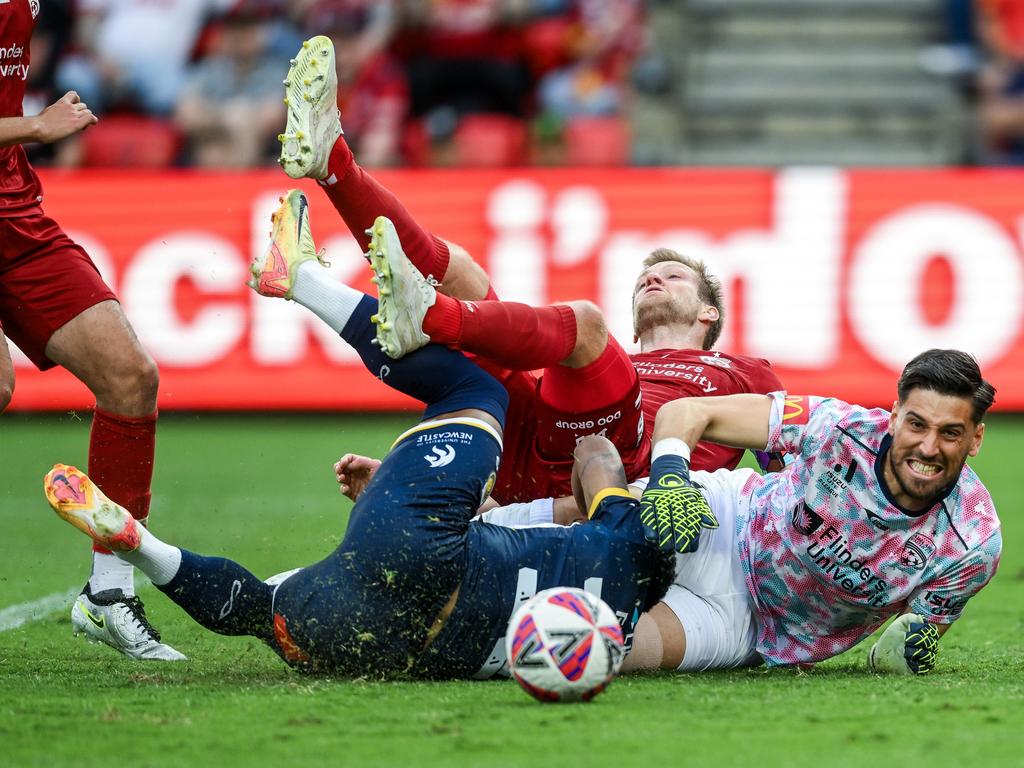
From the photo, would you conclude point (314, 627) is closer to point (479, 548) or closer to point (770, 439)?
point (479, 548)

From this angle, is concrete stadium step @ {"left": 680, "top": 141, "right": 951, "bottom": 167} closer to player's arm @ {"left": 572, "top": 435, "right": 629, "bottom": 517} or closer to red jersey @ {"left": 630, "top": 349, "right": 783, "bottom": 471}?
red jersey @ {"left": 630, "top": 349, "right": 783, "bottom": 471}

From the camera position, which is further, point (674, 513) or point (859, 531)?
point (859, 531)

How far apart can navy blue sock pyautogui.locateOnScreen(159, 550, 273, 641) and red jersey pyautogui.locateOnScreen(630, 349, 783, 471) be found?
68.3 inches

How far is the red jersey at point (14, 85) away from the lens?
18.3ft

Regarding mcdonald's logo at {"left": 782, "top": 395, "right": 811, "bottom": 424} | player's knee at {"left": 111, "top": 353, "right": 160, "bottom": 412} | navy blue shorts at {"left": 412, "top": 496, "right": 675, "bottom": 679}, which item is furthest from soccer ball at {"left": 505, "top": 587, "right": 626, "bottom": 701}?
player's knee at {"left": 111, "top": 353, "right": 160, "bottom": 412}

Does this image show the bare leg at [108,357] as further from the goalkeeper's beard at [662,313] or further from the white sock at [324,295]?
the goalkeeper's beard at [662,313]

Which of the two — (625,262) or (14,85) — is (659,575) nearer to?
(14,85)

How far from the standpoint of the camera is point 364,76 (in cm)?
1440

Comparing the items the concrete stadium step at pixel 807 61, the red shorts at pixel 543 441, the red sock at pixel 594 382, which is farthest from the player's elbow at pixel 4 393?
the concrete stadium step at pixel 807 61

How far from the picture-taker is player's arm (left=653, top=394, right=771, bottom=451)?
503cm

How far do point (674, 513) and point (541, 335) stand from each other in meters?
0.74

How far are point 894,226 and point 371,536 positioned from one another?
7983mm

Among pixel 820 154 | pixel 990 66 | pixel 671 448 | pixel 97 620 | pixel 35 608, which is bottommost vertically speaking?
pixel 35 608

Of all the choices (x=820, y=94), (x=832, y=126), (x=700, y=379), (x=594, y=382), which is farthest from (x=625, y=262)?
(x=594, y=382)
